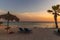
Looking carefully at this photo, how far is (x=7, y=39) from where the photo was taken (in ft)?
37.2

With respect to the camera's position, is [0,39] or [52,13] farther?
[52,13]

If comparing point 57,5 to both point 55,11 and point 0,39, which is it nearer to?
point 55,11

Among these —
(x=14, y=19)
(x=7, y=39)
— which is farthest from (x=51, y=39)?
(x=14, y=19)

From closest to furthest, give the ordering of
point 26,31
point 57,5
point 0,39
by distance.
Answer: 1. point 0,39
2. point 26,31
3. point 57,5

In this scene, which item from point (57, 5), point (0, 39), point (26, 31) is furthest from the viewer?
point (57, 5)

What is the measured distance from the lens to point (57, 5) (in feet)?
67.7

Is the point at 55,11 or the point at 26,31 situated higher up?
the point at 55,11

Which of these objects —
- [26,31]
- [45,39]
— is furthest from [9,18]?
[45,39]

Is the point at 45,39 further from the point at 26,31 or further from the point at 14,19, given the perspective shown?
the point at 14,19

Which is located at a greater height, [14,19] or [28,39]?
[14,19]

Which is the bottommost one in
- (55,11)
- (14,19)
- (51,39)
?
(51,39)

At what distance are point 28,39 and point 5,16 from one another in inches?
196

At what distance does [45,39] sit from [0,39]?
4.07 meters

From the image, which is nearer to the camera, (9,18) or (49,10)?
(9,18)
